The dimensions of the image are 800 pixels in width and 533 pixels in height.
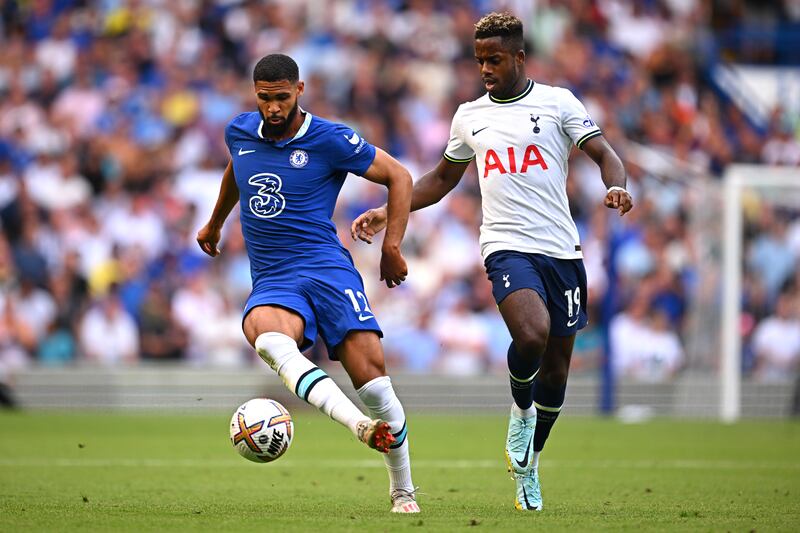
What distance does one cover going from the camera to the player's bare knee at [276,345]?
7727 millimetres

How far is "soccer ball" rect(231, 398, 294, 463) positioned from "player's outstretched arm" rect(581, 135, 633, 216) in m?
2.19

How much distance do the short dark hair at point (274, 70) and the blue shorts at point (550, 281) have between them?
1773 millimetres

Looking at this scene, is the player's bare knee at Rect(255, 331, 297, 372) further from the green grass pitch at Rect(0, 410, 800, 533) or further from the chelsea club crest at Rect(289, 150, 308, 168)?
the chelsea club crest at Rect(289, 150, 308, 168)

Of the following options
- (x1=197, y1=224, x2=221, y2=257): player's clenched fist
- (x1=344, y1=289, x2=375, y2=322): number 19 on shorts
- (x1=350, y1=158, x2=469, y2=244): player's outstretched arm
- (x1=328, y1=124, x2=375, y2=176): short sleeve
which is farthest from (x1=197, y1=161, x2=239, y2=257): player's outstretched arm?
(x1=344, y1=289, x2=375, y2=322): number 19 on shorts

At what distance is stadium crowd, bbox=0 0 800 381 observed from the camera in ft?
63.1

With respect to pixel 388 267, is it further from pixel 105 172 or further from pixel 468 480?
pixel 105 172

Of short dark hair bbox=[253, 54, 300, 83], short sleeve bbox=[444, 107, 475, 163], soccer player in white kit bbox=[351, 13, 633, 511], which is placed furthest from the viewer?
short sleeve bbox=[444, 107, 475, 163]

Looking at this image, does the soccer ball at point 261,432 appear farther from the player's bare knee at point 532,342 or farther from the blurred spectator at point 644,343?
the blurred spectator at point 644,343

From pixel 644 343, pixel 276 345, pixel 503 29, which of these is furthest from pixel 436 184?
pixel 644 343

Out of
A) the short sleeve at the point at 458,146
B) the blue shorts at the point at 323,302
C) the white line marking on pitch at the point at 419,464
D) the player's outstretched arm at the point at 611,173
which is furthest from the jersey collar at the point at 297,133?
the white line marking on pitch at the point at 419,464

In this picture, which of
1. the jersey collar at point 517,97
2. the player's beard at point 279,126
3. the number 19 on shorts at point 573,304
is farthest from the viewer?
the jersey collar at point 517,97

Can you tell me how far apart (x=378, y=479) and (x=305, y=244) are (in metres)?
3.26

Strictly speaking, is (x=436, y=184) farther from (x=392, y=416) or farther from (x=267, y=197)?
(x=392, y=416)

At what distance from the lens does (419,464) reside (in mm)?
12250
